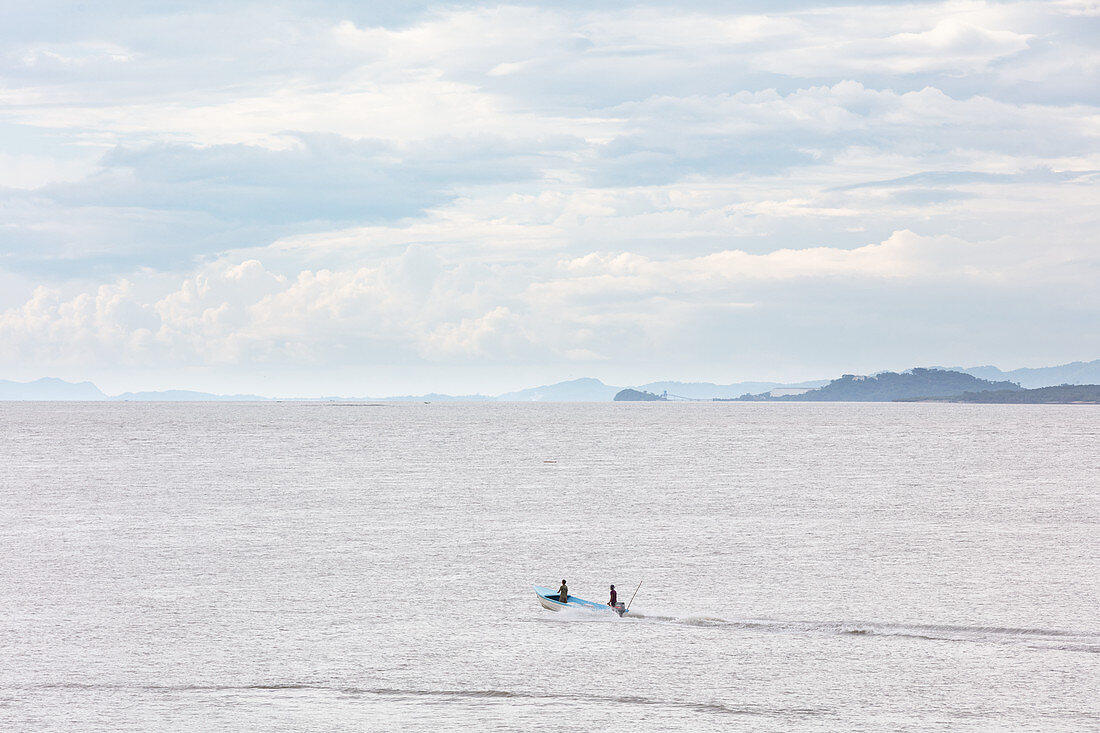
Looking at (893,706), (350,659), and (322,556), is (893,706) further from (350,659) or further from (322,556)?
(322,556)

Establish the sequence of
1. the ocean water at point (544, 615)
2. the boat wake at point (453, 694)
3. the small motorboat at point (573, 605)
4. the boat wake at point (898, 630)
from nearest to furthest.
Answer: the boat wake at point (453, 694) → the ocean water at point (544, 615) → the boat wake at point (898, 630) → the small motorboat at point (573, 605)

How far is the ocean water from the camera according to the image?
37031 millimetres

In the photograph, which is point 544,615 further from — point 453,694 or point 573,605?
point 453,694

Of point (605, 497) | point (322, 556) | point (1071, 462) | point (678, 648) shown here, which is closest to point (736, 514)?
point (605, 497)

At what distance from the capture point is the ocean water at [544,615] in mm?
37031

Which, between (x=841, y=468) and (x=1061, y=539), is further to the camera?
(x=841, y=468)

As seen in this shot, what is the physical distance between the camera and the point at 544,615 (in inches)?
2057

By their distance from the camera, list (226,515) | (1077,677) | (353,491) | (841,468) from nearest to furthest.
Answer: (1077,677) → (226,515) → (353,491) → (841,468)

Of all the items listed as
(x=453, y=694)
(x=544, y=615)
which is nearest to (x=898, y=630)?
(x=544, y=615)

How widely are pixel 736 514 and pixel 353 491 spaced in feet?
150

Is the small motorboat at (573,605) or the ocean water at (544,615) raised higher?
the small motorboat at (573,605)

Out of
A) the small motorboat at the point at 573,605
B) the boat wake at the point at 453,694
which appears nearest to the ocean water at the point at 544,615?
the boat wake at the point at 453,694

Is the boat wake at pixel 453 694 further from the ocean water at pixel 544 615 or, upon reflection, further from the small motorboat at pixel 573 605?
the small motorboat at pixel 573 605

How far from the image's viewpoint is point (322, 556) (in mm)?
70938
